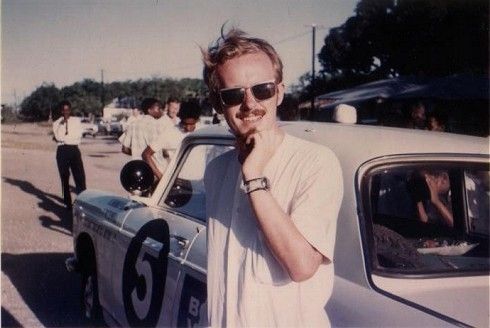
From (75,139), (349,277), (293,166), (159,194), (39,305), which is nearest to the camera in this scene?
(293,166)

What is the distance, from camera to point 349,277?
1.51 m

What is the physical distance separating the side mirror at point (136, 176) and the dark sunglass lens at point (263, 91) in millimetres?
1633

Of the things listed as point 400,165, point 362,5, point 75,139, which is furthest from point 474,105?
point 400,165

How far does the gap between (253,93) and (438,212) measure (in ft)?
5.85

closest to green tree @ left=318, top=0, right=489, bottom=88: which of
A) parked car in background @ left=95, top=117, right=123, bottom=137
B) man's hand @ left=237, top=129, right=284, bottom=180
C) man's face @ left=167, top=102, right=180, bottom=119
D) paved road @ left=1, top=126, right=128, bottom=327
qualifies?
man's face @ left=167, top=102, right=180, bottom=119

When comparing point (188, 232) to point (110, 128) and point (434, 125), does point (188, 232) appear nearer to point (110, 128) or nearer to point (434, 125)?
point (434, 125)

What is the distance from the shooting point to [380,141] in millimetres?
1765

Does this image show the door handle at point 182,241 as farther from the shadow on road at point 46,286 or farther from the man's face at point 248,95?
the shadow on road at point 46,286

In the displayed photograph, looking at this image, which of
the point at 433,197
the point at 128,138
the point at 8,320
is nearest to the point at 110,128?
the point at 128,138

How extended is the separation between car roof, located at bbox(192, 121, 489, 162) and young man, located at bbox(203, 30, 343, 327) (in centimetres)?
56

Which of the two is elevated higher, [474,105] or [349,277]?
[474,105]

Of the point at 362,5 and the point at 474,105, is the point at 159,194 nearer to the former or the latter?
the point at 474,105

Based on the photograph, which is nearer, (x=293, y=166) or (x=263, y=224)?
(x=263, y=224)

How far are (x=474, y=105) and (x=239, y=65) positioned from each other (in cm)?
1310
